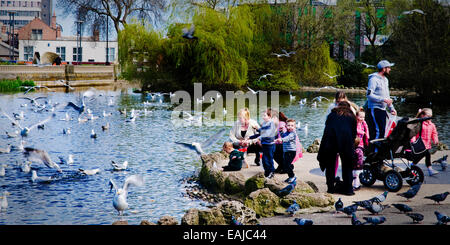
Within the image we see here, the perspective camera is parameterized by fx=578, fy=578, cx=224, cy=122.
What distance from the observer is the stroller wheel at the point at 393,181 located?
871 cm

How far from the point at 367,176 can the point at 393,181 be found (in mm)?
503

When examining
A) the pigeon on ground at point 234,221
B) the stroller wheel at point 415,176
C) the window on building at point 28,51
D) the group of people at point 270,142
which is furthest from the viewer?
the window on building at point 28,51

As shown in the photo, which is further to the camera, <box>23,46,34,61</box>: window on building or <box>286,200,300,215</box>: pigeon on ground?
<box>23,46,34,61</box>: window on building

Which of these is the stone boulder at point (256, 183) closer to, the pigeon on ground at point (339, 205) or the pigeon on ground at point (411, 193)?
the pigeon on ground at point (339, 205)

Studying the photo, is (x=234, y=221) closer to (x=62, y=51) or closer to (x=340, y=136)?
(x=340, y=136)

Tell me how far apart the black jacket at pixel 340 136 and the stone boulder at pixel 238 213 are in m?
1.58

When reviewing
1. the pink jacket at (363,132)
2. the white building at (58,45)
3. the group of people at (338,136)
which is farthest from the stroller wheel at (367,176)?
the white building at (58,45)

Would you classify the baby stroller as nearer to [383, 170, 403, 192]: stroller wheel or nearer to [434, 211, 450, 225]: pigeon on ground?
[383, 170, 403, 192]: stroller wheel

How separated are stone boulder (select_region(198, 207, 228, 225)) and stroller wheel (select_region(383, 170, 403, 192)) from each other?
283cm

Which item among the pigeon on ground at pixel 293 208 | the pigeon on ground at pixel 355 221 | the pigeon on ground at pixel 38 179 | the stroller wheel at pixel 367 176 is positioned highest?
the stroller wheel at pixel 367 176

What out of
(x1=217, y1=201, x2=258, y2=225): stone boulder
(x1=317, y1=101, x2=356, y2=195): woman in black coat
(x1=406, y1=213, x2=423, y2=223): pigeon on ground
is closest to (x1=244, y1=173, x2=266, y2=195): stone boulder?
(x1=317, y1=101, x2=356, y2=195): woman in black coat

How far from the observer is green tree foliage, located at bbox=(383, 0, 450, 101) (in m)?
35.7
